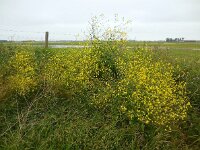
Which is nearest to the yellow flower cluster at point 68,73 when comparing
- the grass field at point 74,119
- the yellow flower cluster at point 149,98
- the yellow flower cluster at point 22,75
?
the grass field at point 74,119

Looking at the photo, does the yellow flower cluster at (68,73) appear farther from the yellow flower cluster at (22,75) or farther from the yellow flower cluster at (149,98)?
the yellow flower cluster at (149,98)

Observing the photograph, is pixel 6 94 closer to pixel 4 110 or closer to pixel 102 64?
pixel 4 110

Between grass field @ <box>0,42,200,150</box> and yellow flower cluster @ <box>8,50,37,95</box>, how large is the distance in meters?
0.02

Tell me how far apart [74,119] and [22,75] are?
6.24 feet

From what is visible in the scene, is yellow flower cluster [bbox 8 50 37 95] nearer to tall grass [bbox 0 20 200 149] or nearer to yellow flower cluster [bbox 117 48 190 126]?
tall grass [bbox 0 20 200 149]

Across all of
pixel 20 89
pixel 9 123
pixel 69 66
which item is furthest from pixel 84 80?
pixel 9 123

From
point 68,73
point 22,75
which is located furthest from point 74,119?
point 22,75

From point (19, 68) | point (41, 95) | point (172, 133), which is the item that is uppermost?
point (19, 68)

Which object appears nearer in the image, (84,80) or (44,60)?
(84,80)

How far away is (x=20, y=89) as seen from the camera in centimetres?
778

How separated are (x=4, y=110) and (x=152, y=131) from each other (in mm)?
3091

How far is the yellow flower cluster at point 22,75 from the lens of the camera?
25.4ft

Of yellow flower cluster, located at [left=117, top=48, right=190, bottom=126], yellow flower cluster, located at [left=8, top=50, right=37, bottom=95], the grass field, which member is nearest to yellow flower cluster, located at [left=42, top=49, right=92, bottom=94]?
the grass field

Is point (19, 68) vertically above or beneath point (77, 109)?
above
